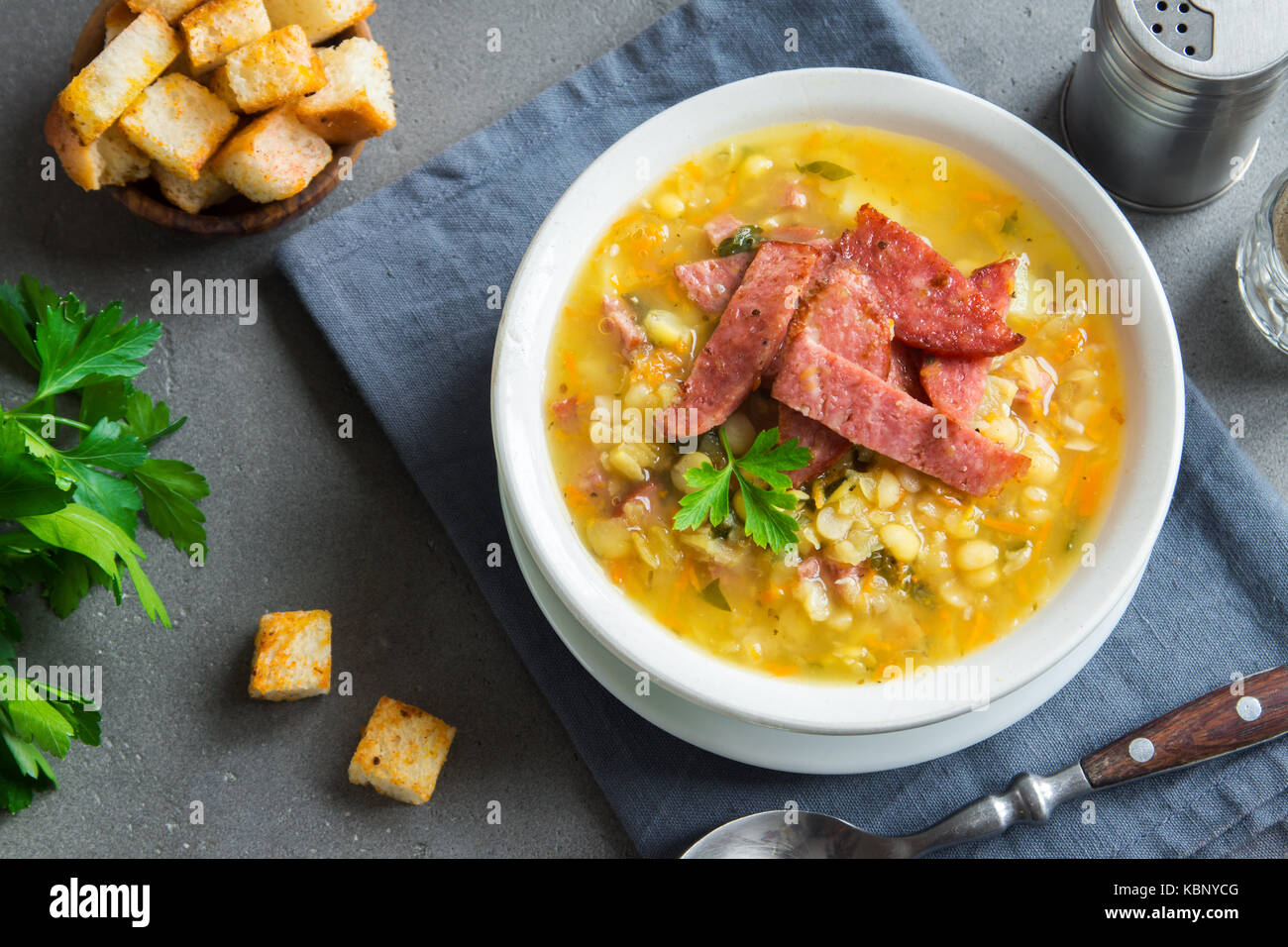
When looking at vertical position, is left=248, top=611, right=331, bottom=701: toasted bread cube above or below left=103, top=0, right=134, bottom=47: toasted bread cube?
below

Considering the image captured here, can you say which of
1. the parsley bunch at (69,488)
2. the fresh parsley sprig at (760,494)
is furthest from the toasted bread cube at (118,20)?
the fresh parsley sprig at (760,494)

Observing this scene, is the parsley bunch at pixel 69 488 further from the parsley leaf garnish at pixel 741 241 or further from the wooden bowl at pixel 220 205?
the parsley leaf garnish at pixel 741 241

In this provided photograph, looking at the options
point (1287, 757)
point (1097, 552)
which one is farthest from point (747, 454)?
point (1287, 757)

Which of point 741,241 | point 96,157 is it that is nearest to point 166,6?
point 96,157

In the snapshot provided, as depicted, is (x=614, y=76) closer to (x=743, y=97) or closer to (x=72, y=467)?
(x=743, y=97)

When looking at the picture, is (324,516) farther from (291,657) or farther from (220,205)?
(220,205)

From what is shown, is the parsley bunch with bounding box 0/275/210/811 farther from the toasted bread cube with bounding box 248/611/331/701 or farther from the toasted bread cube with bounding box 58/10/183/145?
the toasted bread cube with bounding box 58/10/183/145

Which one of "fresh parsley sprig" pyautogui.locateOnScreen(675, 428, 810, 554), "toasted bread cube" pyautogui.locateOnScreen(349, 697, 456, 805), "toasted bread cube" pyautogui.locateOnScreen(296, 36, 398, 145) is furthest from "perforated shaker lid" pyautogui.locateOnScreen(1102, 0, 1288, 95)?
"toasted bread cube" pyautogui.locateOnScreen(349, 697, 456, 805)

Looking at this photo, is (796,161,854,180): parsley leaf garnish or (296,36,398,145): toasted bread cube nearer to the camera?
(796,161,854,180): parsley leaf garnish
